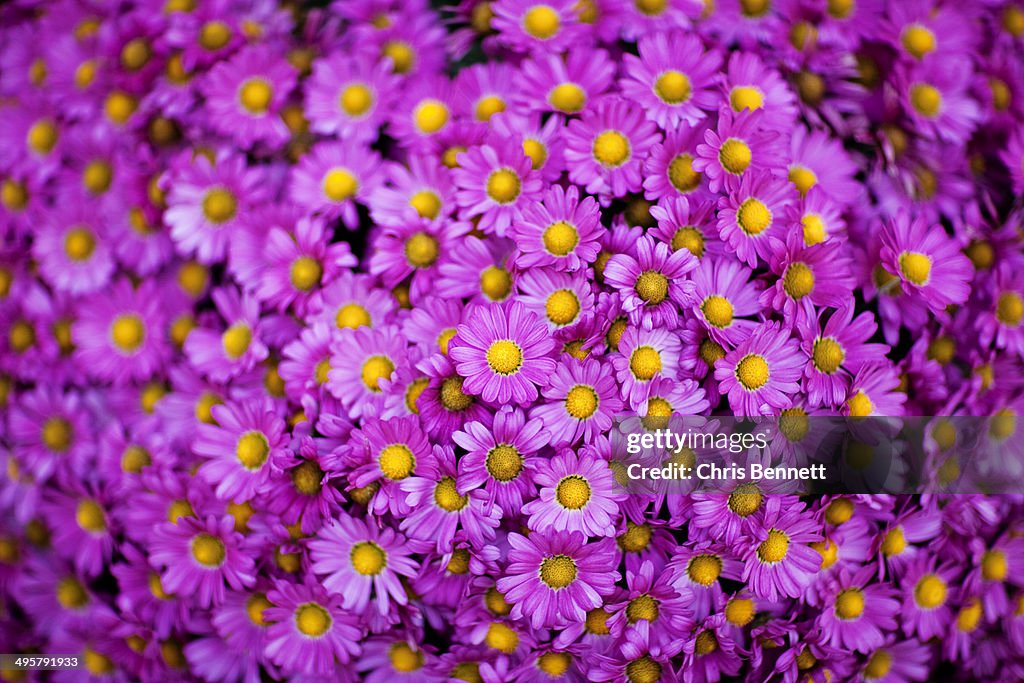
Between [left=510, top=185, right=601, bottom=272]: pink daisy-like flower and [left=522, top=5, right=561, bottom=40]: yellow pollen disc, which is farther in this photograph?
[left=522, top=5, right=561, bottom=40]: yellow pollen disc

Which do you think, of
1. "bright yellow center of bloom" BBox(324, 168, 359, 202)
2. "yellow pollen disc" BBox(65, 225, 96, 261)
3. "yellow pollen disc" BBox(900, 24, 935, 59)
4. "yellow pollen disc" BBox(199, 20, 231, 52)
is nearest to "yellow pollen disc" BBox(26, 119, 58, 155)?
"yellow pollen disc" BBox(65, 225, 96, 261)

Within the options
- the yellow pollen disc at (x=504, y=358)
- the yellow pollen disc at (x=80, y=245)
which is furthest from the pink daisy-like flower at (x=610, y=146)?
the yellow pollen disc at (x=80, y=245)

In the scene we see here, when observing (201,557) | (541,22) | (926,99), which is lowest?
(201,557)

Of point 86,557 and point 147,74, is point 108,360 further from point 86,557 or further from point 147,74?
point 147,74

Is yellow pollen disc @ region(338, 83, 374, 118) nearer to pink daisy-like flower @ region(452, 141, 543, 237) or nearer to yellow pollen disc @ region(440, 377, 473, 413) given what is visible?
pink daisy-like flower @ region(452, 141, 543, 237)

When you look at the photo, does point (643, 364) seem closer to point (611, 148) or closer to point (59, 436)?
point (611, 148)

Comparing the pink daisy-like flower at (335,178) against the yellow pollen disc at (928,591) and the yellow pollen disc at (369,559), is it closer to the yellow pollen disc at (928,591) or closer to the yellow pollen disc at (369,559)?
the yellow pollen disc at (369,559)

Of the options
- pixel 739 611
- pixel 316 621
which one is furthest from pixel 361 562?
pixel 739 611
